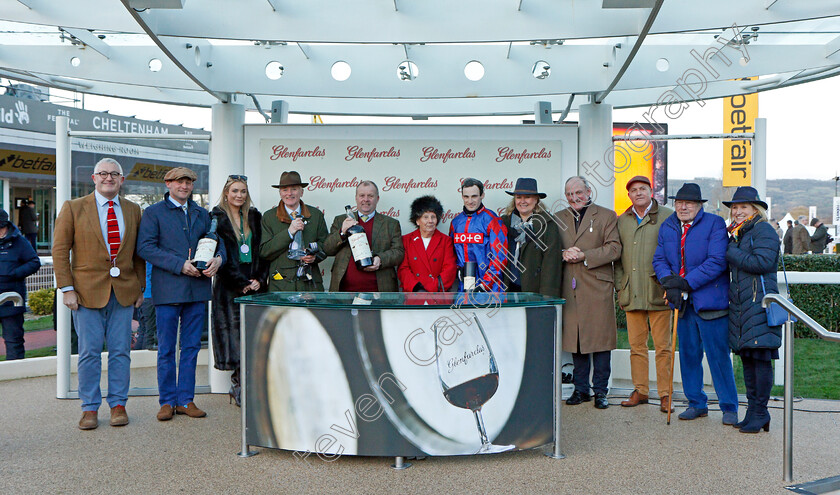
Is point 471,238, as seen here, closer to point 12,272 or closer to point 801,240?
point 12,272

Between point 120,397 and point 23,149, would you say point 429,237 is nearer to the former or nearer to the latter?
point 120,397

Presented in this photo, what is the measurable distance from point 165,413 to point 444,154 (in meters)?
3.31

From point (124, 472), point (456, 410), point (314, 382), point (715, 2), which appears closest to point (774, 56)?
point (715, 2)

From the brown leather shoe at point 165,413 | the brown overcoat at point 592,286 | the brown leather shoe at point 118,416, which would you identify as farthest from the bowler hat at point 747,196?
the brown leather shoe at point 118,416

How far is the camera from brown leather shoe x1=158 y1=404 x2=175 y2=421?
5.46 meters

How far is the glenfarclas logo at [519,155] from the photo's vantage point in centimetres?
672

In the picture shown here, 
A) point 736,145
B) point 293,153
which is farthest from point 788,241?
point 293,153

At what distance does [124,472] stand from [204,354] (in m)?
4.37

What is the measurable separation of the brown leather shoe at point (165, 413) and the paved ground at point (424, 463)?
7 cm

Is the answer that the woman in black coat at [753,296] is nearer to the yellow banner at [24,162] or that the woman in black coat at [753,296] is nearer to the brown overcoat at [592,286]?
the brown overcoat at [592,286]

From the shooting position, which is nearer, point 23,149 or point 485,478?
point 485,478

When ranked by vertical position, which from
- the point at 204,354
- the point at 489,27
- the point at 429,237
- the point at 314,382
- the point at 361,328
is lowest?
the point at 204,354

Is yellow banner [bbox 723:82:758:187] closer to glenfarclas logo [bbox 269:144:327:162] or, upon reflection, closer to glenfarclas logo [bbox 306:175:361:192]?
glenfarclas logo [bbox 306:175:361:192]

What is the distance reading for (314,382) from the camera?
13.7 feet
